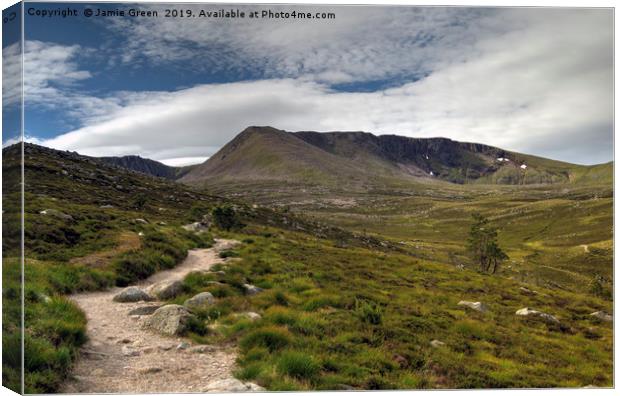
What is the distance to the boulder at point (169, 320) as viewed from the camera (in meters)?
10.0

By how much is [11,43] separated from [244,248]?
1869 centimetres

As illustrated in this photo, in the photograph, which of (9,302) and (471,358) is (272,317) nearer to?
(471,358)

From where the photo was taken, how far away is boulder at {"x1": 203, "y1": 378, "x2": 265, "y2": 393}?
826 cm

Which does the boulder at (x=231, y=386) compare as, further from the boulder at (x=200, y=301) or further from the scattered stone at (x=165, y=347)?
the boulder at (x=200, y=301)

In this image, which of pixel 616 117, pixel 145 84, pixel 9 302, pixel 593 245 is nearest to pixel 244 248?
pixel 145 84

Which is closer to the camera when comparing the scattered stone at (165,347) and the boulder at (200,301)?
the scattered stone at (165,347)

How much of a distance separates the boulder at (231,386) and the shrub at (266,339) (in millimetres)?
949

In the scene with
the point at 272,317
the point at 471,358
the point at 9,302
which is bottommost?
the point at 471,358

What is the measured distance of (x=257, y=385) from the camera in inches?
330

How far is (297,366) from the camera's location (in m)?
8.56

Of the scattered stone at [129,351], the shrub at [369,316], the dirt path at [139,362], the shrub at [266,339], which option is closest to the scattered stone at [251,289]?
the shrub at [369,316]

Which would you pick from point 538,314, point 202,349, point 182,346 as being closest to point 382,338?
point 202,349

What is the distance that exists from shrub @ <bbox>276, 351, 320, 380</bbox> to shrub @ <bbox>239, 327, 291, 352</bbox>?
2.25 feet

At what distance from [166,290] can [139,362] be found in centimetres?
486
